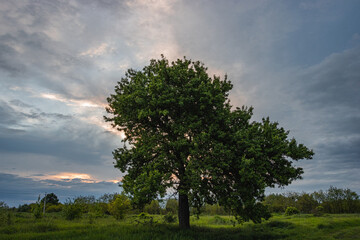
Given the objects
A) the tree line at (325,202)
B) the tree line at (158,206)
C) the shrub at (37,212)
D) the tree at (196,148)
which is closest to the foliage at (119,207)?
the tree line at (158,206)

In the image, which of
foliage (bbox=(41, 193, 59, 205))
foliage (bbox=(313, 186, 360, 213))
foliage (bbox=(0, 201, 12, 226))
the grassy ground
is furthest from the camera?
foliage (bbox=(41, 193, 59, 205))

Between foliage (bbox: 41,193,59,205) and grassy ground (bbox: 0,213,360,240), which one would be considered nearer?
grassy ground (bbox: 0,213,360,240)

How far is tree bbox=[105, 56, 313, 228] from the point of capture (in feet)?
63.6

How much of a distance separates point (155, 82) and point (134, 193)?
10840 millimetres

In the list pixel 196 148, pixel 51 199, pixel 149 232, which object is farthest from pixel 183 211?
pixel 51 199

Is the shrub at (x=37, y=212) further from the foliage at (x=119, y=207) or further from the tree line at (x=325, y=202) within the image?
the tree line at (x=325, y=202)

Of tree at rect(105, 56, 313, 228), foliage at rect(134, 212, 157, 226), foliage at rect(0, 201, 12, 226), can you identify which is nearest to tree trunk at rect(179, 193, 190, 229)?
tree at rect(105, 56, 313, 228)

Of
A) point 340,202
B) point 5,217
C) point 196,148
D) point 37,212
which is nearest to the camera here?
point 196,148

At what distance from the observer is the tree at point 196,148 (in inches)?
763

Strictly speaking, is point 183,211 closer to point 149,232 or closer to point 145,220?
point 149,232

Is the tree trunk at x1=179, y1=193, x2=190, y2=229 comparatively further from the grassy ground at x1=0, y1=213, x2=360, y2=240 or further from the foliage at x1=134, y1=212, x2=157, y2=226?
the foliage at x1=134, y1=212, x2=157, y2=226

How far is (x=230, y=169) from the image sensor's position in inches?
828

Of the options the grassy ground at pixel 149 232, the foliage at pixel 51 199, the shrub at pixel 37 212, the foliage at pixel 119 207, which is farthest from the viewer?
the foliage at pixel 51 199

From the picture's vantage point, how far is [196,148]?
64.6 ft
